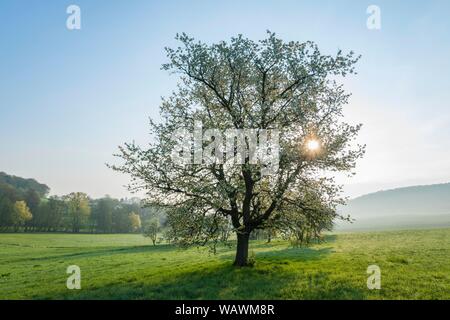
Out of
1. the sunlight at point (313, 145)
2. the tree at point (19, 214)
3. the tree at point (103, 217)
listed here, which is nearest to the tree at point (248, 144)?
the sunlight at point (313, 145)

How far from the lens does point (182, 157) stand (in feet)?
77.5

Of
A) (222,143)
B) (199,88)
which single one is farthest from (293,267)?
(199,88)

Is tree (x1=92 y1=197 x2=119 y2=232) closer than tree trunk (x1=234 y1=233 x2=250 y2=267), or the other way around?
tree trunk (x1=234 y1=233 x2=250 y2=267)

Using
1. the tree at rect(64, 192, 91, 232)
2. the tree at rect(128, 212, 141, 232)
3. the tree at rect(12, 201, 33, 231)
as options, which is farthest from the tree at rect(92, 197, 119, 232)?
the tree at rect(12, 201, 33, 231)

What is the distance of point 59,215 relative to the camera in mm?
130000

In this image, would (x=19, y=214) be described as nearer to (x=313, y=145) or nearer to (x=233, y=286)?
(x=233, y=286)

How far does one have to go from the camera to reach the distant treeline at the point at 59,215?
117062mm

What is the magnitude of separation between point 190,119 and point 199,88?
304cm

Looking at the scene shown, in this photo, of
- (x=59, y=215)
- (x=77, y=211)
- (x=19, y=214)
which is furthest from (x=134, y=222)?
(x=19, y=214)

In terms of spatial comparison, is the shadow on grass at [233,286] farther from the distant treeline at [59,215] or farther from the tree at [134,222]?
the tree at [134,222]

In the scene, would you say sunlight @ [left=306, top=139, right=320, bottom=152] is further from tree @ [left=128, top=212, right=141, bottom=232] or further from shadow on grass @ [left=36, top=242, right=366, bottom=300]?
tree @ [left=128, top=212, right=141, bottom=232]

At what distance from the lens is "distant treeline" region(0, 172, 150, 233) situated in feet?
384

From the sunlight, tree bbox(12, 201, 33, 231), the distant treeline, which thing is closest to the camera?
the sunlight

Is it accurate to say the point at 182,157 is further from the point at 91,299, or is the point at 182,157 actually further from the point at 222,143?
the point at 91,299
